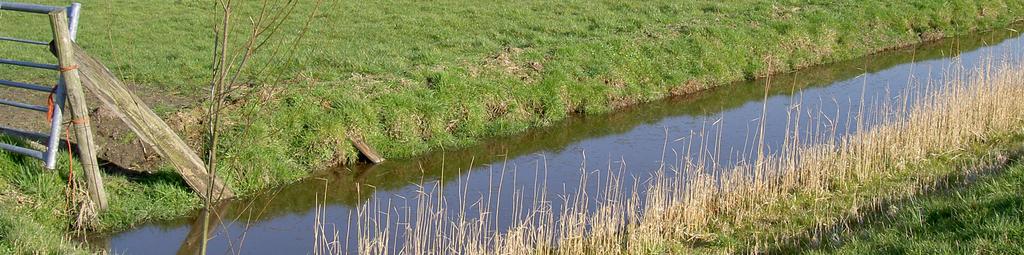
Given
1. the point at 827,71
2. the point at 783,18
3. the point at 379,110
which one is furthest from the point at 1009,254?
the point at 783,18

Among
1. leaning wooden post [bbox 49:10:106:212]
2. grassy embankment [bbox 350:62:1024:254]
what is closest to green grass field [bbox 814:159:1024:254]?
grassy embankment [bbox 350:62:1024:254]

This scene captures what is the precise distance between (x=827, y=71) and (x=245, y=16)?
32.0 feet

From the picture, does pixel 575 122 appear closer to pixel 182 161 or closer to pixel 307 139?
pixel 307 139

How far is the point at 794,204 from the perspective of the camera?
9281mm

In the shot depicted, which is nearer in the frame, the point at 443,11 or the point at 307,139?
the point at 307,139

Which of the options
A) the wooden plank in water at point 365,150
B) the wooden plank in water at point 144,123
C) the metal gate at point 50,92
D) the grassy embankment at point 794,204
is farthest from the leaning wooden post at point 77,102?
the wooden plank in water at point 365,150

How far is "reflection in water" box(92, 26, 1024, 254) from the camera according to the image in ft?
31.2

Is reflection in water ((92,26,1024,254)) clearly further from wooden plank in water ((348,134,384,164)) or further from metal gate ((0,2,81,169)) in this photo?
metal gate ((0,2,81,169))

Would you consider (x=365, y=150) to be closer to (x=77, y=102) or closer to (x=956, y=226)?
(x=77, y=102)

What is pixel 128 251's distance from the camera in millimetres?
9008

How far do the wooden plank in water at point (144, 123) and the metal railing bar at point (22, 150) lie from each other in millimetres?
691

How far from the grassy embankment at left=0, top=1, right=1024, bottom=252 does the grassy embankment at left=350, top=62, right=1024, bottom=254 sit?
2.10m

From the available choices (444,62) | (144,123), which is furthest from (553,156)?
(144,123)

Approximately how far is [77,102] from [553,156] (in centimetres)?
532
